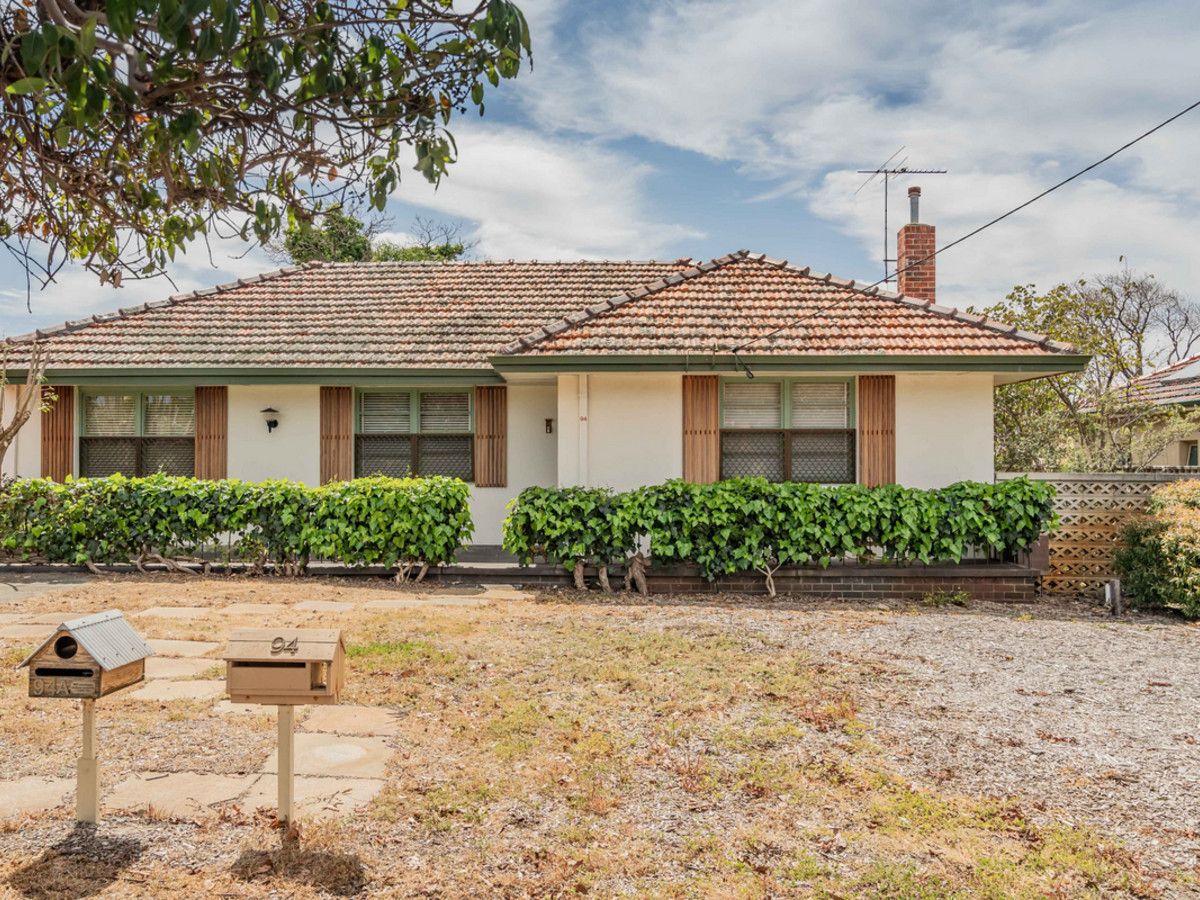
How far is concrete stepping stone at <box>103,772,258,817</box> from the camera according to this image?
3689 millimetres

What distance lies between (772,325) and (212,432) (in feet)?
27.1

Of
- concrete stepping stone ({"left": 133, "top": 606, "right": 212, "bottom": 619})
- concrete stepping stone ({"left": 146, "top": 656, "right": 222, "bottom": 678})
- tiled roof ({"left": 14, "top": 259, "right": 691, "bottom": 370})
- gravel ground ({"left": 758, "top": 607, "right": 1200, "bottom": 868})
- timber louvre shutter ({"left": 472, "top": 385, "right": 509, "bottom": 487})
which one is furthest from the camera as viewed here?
timber louvre shutter ({"left": 472, "top": 385, "right": 509, "bottom": 487})

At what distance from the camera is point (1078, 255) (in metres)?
20.4

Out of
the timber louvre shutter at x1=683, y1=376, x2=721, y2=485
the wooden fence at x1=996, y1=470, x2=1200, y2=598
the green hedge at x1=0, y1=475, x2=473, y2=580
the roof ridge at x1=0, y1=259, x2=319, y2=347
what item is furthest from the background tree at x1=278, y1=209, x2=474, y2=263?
the wooden fence at x1=996, y1=470, x2=1200, y2=598

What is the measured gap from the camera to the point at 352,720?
491cm

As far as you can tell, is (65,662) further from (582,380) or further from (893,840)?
(582,380)

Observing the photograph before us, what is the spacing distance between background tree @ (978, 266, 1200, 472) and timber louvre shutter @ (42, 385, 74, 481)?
16.9 m

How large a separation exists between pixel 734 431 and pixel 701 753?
6692mm

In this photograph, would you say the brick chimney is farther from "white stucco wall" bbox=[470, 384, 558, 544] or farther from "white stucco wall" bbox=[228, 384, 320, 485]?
"white stucco wall" bbox=[228, 384, 320, 485]

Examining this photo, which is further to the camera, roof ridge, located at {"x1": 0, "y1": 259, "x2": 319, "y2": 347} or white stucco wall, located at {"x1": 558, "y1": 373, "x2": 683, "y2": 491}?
roof ridge, located at {"x1": 0, "y1": 259, "x2": 319, "y2": 347}

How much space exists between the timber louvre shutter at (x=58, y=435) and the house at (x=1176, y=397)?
19.7 metres

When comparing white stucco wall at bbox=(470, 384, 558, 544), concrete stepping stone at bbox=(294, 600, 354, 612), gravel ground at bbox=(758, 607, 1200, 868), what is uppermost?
white stucco wall at bbox=(470, 384, 558, 544)

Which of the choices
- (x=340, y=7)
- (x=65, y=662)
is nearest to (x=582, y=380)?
(x=340, y=7)

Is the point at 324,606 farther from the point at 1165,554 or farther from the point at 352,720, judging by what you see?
the point at 1165,554
